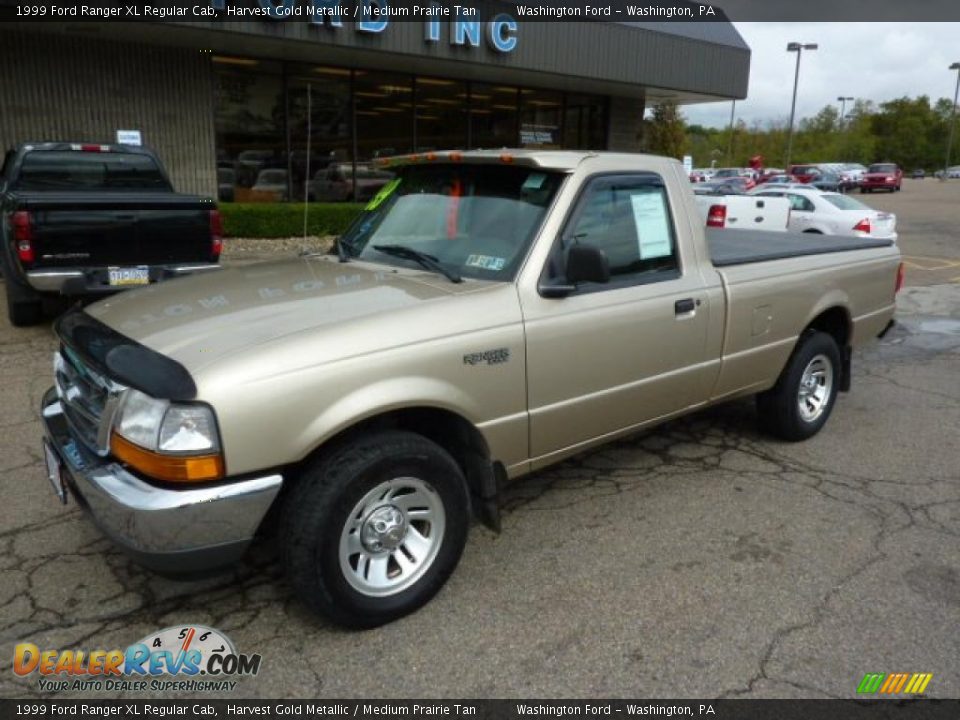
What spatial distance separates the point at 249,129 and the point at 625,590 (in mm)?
13999

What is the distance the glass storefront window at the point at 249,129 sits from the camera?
14.6 m

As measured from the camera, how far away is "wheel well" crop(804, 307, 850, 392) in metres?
5.21

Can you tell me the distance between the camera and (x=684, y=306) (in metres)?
3.95

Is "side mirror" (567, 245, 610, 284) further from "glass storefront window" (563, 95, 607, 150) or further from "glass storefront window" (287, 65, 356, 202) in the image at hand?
"glass storefront window" (563, 95, 607, 150)

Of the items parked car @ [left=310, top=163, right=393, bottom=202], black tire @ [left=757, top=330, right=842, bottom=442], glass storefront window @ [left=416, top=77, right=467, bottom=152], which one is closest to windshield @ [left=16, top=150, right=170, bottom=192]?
black tire @ [left=757, top=330, right=842, bottom=442]

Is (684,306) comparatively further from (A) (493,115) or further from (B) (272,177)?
(A) (493,115)

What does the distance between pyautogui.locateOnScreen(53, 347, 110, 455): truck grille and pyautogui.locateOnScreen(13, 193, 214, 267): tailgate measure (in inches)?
155

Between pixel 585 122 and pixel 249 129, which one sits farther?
pixel 585 122

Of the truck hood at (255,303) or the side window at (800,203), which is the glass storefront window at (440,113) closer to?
the side window at (800,203)

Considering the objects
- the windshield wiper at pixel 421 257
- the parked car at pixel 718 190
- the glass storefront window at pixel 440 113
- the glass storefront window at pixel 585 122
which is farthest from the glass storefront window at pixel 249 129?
the windshield wiper at pixel 421 257

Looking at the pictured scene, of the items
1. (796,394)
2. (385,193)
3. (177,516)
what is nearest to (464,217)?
(385,193)

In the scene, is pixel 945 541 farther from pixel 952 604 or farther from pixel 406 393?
pixel 406 393

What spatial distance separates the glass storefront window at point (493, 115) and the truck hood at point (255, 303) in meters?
15.4
